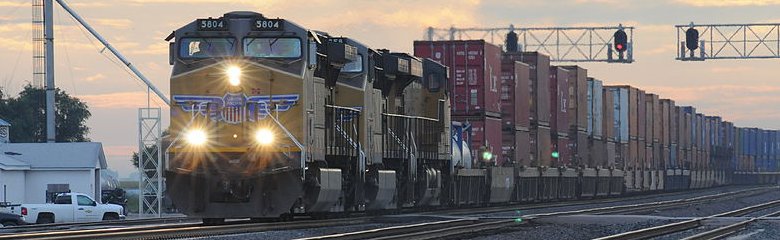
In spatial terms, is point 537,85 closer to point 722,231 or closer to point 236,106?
point 722,231

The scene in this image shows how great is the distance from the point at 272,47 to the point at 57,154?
3123cm

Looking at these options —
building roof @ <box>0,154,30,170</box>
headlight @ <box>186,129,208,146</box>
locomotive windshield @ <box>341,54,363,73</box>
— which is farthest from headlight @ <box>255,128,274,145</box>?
building roof @ <box>0,154,30,170</box>

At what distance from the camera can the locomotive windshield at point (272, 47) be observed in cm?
2252

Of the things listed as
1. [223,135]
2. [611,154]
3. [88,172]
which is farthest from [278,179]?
[611,154]

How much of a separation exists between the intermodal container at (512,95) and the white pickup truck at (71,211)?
516 inches

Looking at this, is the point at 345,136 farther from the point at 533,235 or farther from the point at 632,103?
the point at 632,103

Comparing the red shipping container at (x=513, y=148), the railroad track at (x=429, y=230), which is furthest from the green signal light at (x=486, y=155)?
the railroad track at (x=429, y=230)

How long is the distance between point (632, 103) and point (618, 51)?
1934 cm

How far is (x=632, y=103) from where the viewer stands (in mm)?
60406

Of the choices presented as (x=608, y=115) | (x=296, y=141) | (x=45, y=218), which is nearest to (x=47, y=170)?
(x=45, y=218)

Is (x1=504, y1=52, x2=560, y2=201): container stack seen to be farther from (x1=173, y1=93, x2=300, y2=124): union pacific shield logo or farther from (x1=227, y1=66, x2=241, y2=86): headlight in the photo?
(x1=227, y1=66, x2=241, y2=86): headlight

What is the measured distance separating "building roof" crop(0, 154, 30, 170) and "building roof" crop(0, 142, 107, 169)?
0.36 meters

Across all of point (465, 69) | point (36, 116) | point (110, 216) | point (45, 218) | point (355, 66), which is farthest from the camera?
point (36, 116)

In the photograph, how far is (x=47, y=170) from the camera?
167 ft
